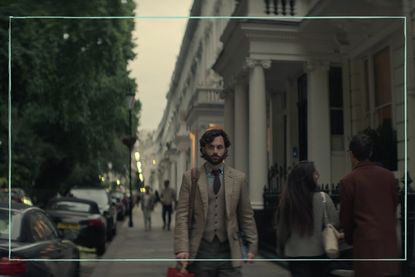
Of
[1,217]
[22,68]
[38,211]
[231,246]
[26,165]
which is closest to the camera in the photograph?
[231,246]

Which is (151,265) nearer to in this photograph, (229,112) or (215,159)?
(229,112)

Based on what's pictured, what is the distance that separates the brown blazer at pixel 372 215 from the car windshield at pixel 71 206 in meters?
10.3

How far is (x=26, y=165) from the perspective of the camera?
66.8ft

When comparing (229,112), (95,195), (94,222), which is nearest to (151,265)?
(229,112)

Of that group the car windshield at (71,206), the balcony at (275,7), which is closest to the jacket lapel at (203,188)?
the balcony at (275,7)

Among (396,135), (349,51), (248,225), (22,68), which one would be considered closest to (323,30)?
(349,51)

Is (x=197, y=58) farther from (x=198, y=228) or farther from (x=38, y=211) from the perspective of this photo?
(x=198, y=228)

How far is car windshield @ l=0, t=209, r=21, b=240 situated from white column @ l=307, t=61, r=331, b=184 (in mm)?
3001

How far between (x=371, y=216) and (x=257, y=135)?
675 cm

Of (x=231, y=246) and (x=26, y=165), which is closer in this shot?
(x=231, y=246)

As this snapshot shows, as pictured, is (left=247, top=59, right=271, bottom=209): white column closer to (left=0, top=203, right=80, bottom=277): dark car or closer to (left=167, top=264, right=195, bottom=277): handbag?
(left=0, top=203, right=80, bottom=277): dark car

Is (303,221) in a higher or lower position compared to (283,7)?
lower

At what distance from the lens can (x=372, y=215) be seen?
4.34m

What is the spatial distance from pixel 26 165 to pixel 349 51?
15507mm
